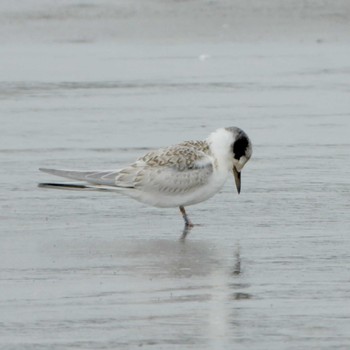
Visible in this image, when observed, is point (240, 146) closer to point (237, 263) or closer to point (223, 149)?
point (223, 149)

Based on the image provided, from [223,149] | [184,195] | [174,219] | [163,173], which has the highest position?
[223,149]

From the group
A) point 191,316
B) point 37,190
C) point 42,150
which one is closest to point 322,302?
point 191,316

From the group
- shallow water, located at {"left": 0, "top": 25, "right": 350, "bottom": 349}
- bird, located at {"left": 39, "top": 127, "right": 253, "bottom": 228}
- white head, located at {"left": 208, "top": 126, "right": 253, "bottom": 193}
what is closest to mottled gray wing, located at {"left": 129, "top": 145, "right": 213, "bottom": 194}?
bird, located at {"left": 39, "top": 127, "right": 253, "bottom": 228}

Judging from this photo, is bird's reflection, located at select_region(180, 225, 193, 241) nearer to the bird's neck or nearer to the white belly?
the white belly

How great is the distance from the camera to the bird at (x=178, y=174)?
10.2 meters

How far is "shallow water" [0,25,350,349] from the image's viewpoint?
7.36m

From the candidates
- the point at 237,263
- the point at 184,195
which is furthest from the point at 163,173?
the point at 237,263

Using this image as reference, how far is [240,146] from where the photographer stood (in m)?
10.3

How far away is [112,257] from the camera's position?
9008 millimetres

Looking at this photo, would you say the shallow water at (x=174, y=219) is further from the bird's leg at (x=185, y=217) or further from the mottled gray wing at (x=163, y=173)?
the mottled gray wing at (x=163, y=173)

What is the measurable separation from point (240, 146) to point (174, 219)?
693 millimetres

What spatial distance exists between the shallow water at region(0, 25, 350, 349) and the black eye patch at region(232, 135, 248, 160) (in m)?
0.40

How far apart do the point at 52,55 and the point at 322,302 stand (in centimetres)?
1201

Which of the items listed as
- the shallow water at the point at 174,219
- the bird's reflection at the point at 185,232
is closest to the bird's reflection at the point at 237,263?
the shallow water at the point at 174,219
